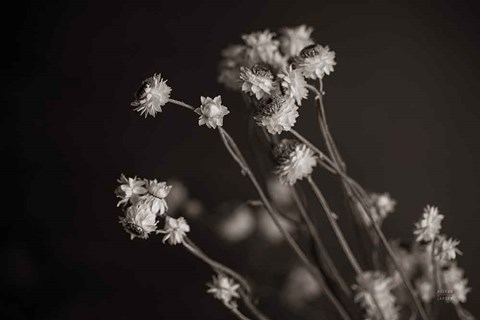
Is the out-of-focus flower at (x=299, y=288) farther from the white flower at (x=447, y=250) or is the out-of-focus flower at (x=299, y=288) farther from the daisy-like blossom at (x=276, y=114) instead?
the daisy-like blossom at (x=276, y=114)

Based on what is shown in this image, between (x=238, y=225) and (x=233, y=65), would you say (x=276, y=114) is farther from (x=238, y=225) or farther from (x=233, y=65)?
(x=238, y=225)

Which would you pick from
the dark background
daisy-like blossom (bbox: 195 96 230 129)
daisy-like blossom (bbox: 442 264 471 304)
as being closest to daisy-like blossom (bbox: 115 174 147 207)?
daisy-like blossom (bbox: 195 96 230 129)

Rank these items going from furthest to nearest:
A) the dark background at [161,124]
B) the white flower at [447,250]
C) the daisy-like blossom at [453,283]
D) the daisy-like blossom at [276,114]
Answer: the dark background at [161,124], the daisy-like blossom at [453,283], the white flower at [447,250], the daisy-like blossom at [276,114]

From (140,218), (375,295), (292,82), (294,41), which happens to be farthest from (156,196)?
(375,295)

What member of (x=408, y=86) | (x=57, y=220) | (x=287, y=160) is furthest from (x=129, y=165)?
(x=408, y=86)

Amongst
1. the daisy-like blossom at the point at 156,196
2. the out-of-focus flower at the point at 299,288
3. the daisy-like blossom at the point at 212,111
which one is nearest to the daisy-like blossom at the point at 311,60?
the daisy-like blossom at the point at 212,111

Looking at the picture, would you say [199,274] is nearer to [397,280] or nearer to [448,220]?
[397,280]
